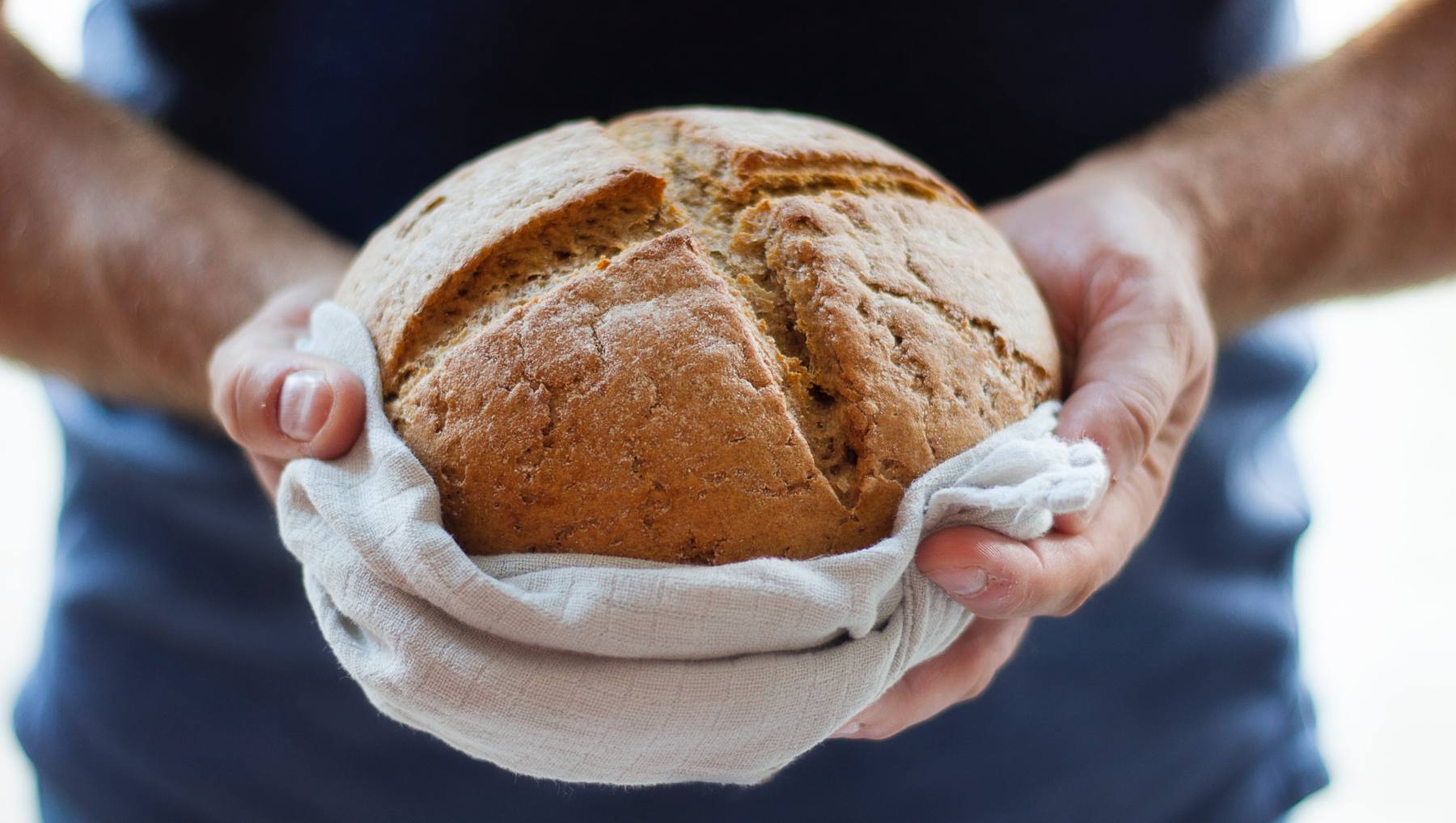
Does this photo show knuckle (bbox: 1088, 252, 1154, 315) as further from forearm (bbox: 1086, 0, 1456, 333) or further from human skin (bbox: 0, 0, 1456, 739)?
forearm (bbox: 1086, 0, 1456, 333)

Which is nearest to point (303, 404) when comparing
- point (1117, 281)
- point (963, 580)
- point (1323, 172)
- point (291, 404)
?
point (291, 404)

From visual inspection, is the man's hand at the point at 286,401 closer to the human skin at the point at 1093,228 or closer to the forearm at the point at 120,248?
the human skin at the point at 1093,228

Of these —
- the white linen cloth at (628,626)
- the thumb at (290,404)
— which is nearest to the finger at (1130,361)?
the white linen cloth at (628,626)

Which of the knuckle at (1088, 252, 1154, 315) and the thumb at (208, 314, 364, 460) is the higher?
the knuckle at (1088, 252, 1154, 315)

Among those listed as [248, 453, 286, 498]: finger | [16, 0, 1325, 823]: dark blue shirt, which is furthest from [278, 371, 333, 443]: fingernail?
[16, 0, 1325, 823]: dark blue shirt

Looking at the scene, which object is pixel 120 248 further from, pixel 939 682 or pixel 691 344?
pixel 939 682
